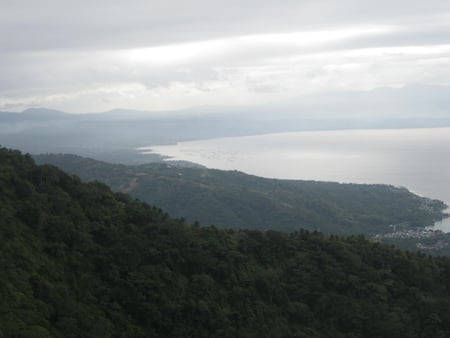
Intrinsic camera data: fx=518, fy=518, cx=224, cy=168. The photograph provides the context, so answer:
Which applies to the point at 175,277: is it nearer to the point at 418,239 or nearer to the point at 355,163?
Result: the point at 418,239

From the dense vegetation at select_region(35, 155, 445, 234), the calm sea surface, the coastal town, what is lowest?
the coastal town

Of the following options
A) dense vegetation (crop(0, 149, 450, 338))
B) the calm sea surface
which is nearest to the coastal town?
the calm sea surface

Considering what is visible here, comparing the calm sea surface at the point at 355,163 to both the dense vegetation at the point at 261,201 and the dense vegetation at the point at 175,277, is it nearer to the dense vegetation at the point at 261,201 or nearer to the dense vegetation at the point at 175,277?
the dense vegetation at the point at 261,201

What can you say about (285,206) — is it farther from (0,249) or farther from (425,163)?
→ (425,163)

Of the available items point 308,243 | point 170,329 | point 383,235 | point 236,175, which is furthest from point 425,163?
point 170,329

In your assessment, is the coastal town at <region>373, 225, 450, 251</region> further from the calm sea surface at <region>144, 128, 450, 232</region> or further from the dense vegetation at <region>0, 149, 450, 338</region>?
the dense vegetation at <region>0, 149, 450, 338</region>

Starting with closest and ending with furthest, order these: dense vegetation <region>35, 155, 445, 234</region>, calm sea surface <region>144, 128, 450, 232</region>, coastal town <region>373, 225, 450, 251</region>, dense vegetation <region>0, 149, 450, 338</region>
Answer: dense vegetation <region>0, 149, 450, 338</region>, coastal town <region>373, 225, 450, 251</region>, dense vegetation <region>35, 155, 445, 234</region>, calm sea surface <region>144, 128, 450, 232</region>
